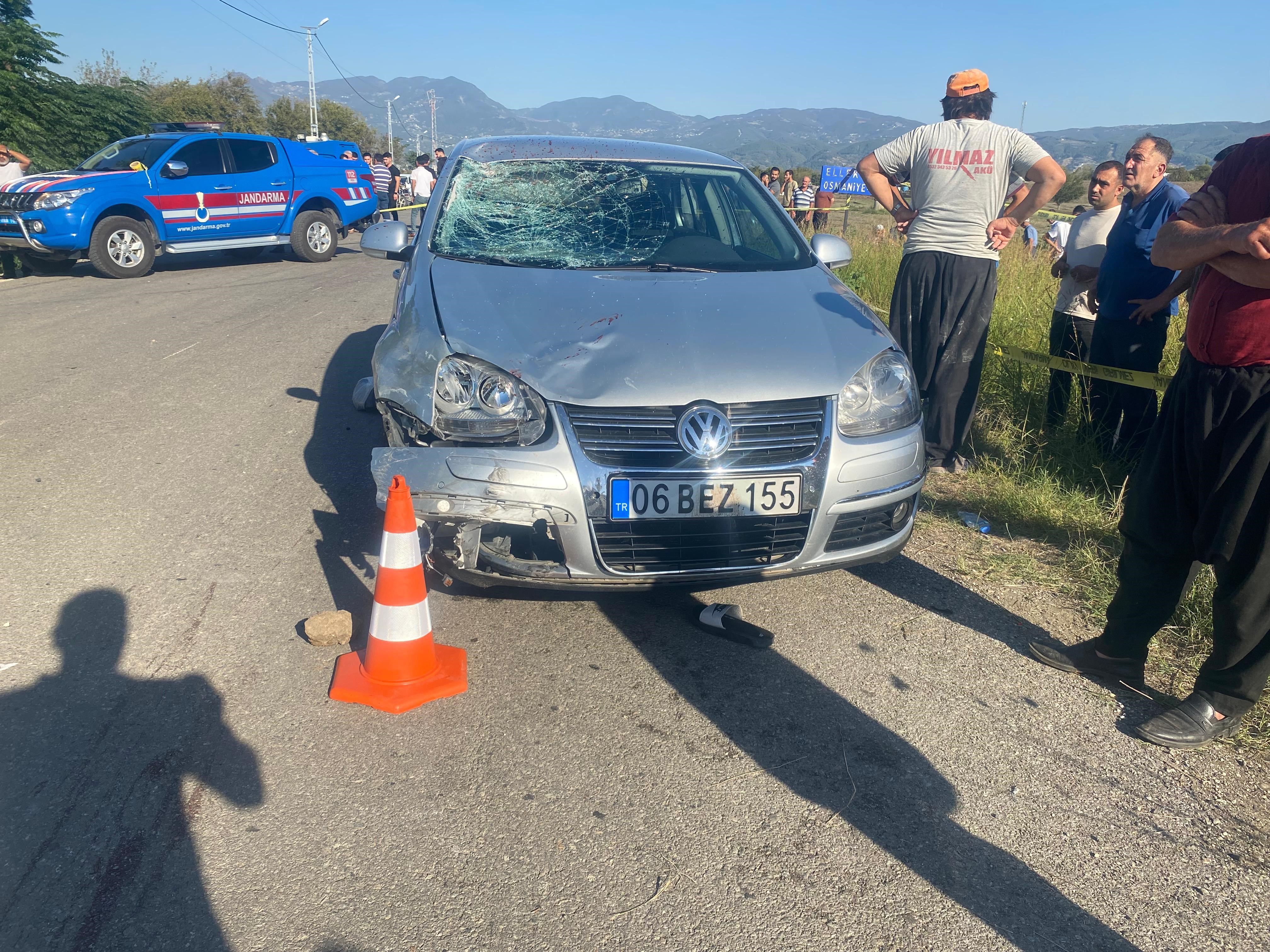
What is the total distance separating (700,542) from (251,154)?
1302 centimetres

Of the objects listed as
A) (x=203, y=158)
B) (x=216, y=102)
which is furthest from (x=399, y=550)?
(x=216, y=102)

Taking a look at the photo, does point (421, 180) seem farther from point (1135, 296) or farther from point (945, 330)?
point (1135, 296)

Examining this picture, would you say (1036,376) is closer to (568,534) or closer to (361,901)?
(568,534)

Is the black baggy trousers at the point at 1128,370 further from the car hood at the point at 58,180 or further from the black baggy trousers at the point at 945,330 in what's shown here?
the car hood at the point at 58,180

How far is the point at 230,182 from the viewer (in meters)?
12.9

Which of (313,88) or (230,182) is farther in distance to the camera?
(313,88)

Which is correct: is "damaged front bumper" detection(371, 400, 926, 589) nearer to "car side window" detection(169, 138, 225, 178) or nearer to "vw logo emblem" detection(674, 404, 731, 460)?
"vw logo emblem" detection(674, 404, 731, 460)

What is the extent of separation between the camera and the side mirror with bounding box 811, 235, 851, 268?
4203 mm

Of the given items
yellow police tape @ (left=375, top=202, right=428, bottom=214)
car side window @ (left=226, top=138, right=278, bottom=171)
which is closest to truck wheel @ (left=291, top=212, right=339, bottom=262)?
car side window @ (left=226, top=138, right=278, bottom=171)

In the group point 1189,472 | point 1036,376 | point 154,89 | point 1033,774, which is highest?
point 154,89

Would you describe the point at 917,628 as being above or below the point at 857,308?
below

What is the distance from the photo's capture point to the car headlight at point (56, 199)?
11.0m

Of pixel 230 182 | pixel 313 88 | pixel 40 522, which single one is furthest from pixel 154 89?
pixel 40 522

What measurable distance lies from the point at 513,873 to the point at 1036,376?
197 inches
